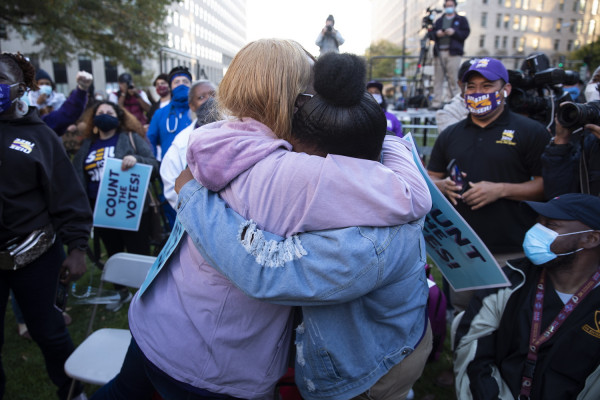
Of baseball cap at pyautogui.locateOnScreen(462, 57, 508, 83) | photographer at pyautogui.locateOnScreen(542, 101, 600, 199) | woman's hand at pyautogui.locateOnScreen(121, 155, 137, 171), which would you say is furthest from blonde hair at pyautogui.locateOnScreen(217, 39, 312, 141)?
woman's hand at pyautogui.locateOnScreen(121, 155, 137, 171)

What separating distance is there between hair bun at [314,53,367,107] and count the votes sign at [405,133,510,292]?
736 millimetres

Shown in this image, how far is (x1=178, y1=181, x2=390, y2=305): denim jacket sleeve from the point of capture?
101 centimetres

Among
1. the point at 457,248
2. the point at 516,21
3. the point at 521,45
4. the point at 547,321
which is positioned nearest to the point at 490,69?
the point at 457,248

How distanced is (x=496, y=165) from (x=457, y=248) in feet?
3.26

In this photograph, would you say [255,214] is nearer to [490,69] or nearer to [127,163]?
[490,69]

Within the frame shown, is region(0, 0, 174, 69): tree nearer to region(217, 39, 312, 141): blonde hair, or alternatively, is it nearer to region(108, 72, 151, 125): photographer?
region(108, 72, 151, 125): photographer

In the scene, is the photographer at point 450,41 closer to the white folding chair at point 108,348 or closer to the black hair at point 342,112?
the white folding chair at point 108,348

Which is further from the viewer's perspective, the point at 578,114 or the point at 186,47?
the point at 186,47

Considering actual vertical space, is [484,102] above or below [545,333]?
above

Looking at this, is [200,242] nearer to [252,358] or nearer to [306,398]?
[252,358]

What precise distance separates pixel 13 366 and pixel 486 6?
7586cm

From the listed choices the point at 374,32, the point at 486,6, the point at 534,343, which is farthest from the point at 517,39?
the point at 534,343

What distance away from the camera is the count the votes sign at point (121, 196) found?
12.3 ft

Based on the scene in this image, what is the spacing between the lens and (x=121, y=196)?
150 inches
